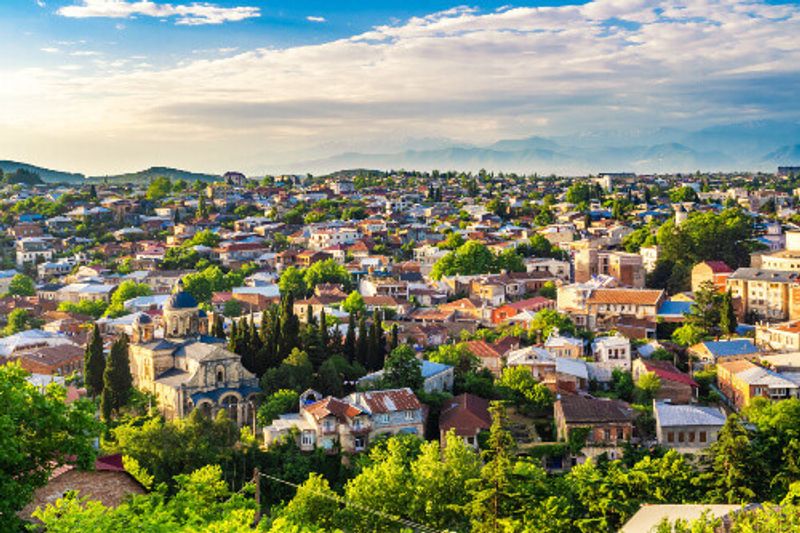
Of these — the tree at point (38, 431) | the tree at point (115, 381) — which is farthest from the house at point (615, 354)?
the tree at point (38, 431)

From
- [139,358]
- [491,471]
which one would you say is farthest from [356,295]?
[491,471]

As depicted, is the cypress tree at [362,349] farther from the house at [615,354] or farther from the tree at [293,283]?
the tree at [293,283]

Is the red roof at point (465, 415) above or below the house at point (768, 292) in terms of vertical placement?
below

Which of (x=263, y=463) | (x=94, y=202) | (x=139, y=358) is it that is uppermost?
(x=94, y=202)

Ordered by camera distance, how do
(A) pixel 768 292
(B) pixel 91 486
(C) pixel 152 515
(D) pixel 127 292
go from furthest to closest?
(D) pixel 127 292, (A) pixel 768 292, (B) pixel 91 486, (C) pixel 152 515

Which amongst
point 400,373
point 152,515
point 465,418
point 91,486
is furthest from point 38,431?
point 400,373

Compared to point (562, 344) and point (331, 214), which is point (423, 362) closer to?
point (562, 344)

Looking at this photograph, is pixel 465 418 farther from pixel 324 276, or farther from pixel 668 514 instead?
pixel 324 276
